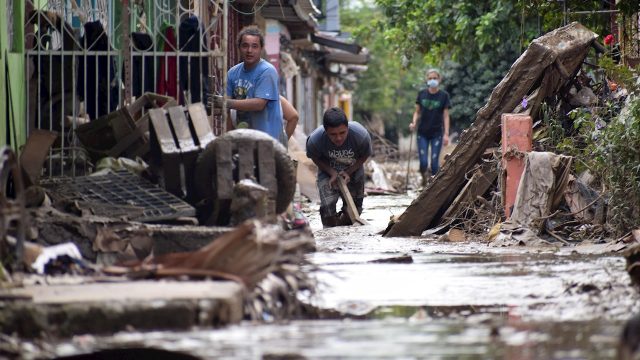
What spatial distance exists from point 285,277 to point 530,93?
7.05 m

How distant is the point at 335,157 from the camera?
15578 mm

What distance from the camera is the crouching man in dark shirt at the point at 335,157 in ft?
50.4

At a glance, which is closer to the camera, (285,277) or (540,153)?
(285,277)

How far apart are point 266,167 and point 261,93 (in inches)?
106

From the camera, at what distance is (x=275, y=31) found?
27.9 metres

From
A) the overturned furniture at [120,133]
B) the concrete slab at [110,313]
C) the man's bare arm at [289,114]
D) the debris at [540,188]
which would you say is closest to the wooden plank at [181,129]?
the overturned furniture at [120,133]

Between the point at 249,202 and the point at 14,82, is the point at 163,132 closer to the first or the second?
the point at 249,202

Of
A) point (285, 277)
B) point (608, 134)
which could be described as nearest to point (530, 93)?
point (608, 134)

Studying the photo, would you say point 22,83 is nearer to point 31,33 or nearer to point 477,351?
point 31,33

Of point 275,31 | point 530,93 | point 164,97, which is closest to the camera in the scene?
point 164,97

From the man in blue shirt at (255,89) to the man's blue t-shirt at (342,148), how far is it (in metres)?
2.50

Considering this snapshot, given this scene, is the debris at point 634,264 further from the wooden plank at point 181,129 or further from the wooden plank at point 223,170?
the wooden plank at point 181,129

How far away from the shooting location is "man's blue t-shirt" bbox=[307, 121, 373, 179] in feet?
50.7

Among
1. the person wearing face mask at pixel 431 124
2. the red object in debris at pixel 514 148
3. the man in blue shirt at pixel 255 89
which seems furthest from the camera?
the person wearing face mask at pixel 431 124
